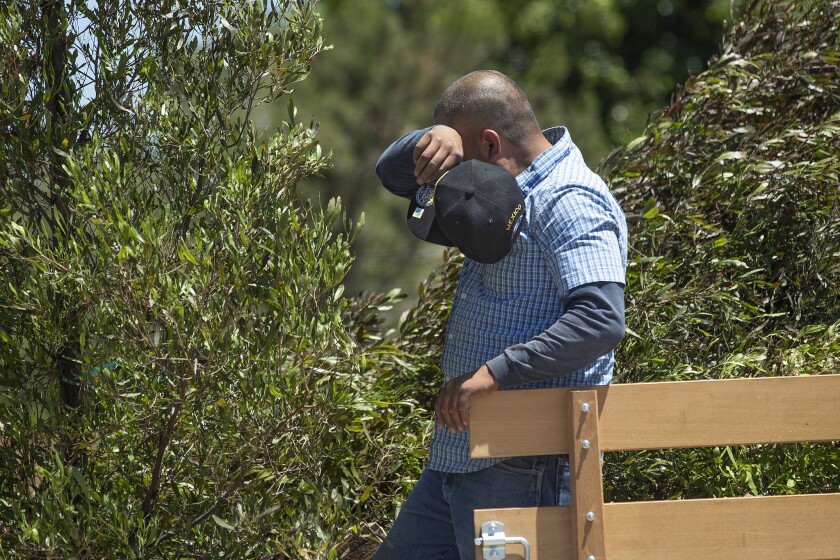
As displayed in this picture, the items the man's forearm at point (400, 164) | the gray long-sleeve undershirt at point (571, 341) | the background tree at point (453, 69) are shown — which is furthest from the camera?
the background tree at point (453, 69)

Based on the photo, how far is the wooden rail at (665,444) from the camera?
2.30m

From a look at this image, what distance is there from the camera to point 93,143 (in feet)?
8.30

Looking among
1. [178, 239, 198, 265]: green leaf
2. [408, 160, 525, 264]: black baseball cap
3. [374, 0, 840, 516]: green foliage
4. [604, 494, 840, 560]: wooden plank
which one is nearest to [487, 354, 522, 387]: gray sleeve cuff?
[408, 160, 525, 264]: black baseball cap

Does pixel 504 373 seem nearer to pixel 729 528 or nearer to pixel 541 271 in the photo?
pixel 541 271

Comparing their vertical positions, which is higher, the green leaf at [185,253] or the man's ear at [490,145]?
the man's ear at [490,145]

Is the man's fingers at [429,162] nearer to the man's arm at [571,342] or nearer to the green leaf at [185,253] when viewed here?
the man's arm at [571,342]

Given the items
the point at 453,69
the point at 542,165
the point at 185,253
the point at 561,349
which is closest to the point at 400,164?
the point at 542,165

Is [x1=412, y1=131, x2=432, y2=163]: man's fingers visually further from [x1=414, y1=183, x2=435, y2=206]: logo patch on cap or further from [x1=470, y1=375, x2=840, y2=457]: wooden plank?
[x1=470, y1=375, x2=840, y2=457]: wooden plank

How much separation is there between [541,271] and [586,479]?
521mm

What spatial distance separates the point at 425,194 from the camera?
262 centimetres

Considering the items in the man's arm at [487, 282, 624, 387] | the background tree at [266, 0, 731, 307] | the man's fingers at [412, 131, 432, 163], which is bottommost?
the man's arm at [487, 282, 624, 387]

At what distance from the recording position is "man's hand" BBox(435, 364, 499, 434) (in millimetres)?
2297

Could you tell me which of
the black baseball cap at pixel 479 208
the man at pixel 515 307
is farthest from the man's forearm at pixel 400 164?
the black baseball cap at pixel 479 208

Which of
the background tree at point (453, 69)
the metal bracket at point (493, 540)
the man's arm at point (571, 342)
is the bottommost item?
the metal bracket at point (493, 540)
